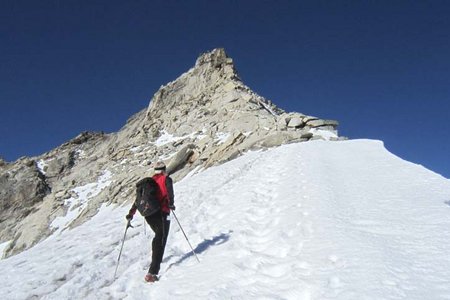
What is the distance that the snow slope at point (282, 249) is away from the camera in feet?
20.4

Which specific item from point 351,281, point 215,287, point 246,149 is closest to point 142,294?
point 215,287

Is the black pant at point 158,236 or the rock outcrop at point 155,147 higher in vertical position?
the rock outcrop at point 155,147

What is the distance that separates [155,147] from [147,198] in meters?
43.5

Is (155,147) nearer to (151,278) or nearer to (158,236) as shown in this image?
(158,236)

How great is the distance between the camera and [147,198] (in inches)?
332

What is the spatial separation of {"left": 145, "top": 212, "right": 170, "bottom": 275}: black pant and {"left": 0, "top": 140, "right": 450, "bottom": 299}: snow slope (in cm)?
35

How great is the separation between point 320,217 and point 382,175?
23.7ft

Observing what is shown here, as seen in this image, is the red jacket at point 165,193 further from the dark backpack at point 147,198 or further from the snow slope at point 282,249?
the snow slope at point 282,249

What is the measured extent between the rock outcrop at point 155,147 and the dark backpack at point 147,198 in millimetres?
18217

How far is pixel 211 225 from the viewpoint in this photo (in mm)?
11297

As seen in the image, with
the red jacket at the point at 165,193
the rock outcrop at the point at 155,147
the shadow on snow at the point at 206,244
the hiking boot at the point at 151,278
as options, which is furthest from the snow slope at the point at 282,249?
the rock outcrop at the point at 155,147

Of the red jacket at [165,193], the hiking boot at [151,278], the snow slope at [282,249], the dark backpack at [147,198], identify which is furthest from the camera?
the red jacket at [165,193]

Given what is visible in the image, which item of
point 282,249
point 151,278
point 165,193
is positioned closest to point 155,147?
point 165,193

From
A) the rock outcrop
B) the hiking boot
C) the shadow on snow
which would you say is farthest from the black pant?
the rock outcrop
